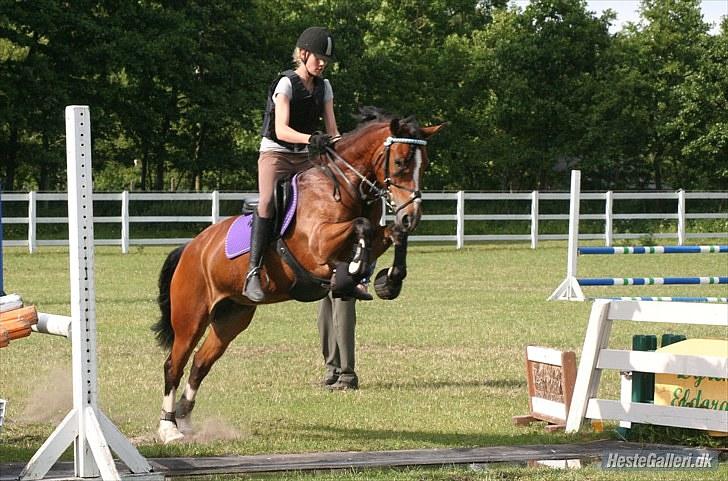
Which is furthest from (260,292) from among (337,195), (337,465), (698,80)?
(698,80)

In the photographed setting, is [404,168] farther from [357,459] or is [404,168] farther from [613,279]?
[613,279]

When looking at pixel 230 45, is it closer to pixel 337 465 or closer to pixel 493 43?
pixel 493 43

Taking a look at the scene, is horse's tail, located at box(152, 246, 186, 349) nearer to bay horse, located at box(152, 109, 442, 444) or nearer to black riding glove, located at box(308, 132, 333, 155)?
bay horse, located at box(152, 109, 442, 444)

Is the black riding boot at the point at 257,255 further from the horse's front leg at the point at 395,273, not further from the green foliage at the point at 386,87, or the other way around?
the green foliage at the point at 386,87

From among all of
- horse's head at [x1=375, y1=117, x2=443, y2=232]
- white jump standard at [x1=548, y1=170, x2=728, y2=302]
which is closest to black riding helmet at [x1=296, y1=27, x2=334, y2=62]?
horse's head at [x1=375, y1=117, x2=443, y2=232]

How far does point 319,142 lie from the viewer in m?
7.70

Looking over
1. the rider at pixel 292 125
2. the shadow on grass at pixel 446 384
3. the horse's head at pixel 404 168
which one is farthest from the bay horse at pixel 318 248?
the shadow on grass at pixel 446 384

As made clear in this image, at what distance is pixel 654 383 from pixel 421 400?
2345 mm

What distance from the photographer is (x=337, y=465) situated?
255 inches

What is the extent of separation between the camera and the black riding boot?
778 cm

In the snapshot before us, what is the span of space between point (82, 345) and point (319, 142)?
7.88ft

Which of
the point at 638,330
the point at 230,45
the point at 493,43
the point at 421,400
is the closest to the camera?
the point at 421,400

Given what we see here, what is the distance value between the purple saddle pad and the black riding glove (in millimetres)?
325

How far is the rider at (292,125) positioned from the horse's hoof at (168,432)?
3.36 feet
